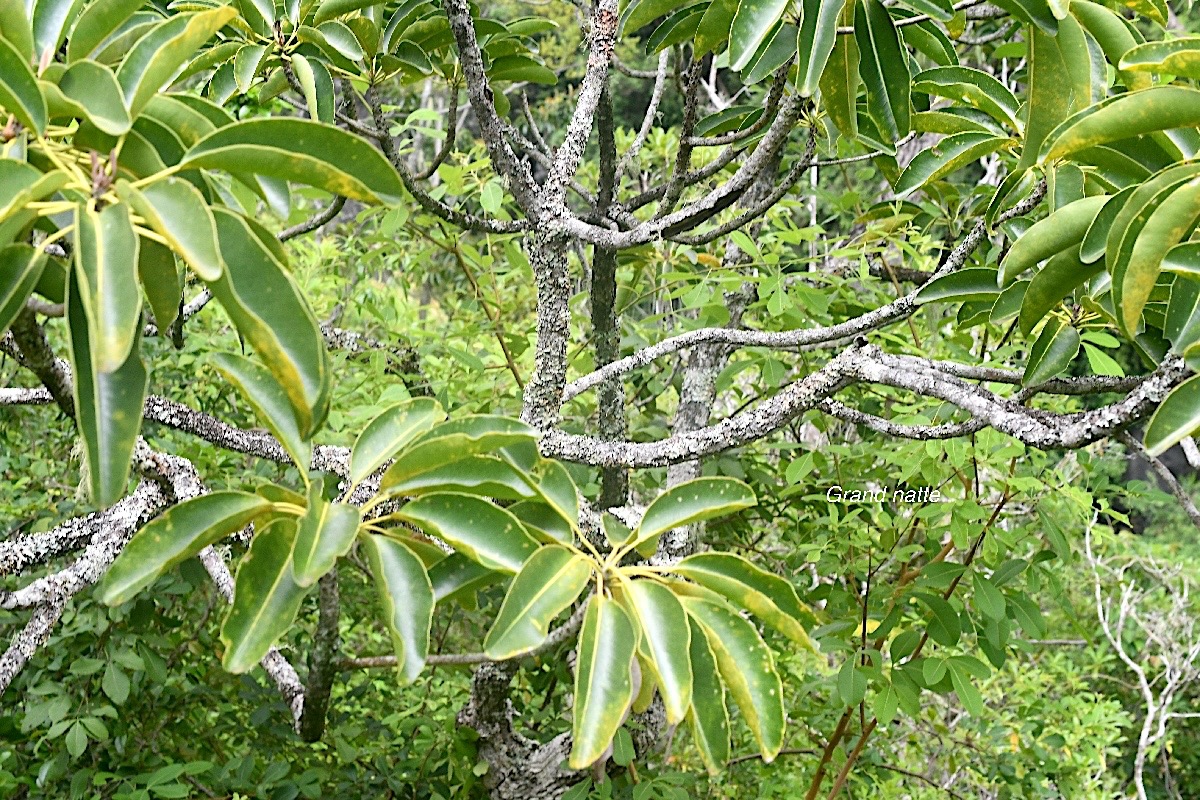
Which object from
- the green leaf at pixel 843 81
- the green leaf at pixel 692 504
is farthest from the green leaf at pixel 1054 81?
the green leaf at pixel 692 504

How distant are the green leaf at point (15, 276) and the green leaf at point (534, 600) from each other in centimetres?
38

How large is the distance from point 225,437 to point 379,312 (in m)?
0.93

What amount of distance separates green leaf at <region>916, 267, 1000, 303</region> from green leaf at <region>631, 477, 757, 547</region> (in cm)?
46

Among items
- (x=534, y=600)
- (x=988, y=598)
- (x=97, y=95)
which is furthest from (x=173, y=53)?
(x=988, y=598)

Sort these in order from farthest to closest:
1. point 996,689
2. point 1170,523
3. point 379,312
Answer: point 1170,523
point 996,689
point 379,312

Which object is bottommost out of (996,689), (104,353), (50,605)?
(996,689)

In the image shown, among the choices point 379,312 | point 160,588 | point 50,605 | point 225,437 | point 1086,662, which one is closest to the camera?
point 50,605

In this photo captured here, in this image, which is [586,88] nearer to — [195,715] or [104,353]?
[104,353]

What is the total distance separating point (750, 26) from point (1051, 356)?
1.61 ft

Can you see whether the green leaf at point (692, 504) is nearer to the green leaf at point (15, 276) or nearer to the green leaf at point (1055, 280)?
the green leaf at point (1055, 280)

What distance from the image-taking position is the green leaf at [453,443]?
75 cm

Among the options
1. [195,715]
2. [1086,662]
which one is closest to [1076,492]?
[195,715]

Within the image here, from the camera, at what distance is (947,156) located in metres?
1.16

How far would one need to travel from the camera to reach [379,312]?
85.7 inches
